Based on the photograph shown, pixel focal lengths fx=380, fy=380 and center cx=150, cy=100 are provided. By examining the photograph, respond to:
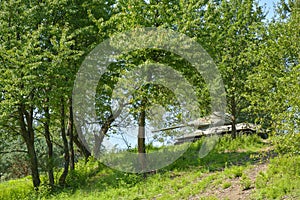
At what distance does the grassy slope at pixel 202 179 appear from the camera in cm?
830

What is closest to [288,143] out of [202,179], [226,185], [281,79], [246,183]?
[281,79]

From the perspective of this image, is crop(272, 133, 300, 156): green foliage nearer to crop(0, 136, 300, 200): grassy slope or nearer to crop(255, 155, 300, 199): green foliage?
crop(255, 155, 300, 199): green foliage

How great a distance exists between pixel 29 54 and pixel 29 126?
9.79ft

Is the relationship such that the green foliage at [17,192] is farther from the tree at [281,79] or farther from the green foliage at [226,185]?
the tree at [281,79]

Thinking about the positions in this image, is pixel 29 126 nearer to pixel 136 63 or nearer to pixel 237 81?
pixel 136 63

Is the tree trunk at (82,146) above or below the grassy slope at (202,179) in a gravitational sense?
above

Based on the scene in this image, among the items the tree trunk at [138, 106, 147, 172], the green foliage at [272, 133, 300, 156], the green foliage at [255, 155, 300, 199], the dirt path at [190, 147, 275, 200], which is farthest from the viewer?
the tree trunk at [138, 106, 147, 172]

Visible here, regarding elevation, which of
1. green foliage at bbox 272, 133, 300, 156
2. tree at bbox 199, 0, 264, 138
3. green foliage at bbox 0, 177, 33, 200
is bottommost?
green foliage at bbox 0, 177, 33, 200

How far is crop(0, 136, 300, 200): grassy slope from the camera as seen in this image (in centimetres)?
830

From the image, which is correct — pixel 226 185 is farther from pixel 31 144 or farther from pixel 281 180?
pixel 31 144

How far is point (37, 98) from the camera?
12.2 meters

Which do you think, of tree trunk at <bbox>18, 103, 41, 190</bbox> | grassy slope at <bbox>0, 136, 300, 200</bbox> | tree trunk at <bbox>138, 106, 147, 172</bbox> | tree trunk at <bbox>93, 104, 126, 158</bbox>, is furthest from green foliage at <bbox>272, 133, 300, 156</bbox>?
tree trunk at <bbox>18, 103, 41, 190</bbox>

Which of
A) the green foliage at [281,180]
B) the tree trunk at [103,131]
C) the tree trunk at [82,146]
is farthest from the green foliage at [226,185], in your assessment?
the tree trunk at [82,146]

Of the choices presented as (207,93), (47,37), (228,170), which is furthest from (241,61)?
(47,37)
